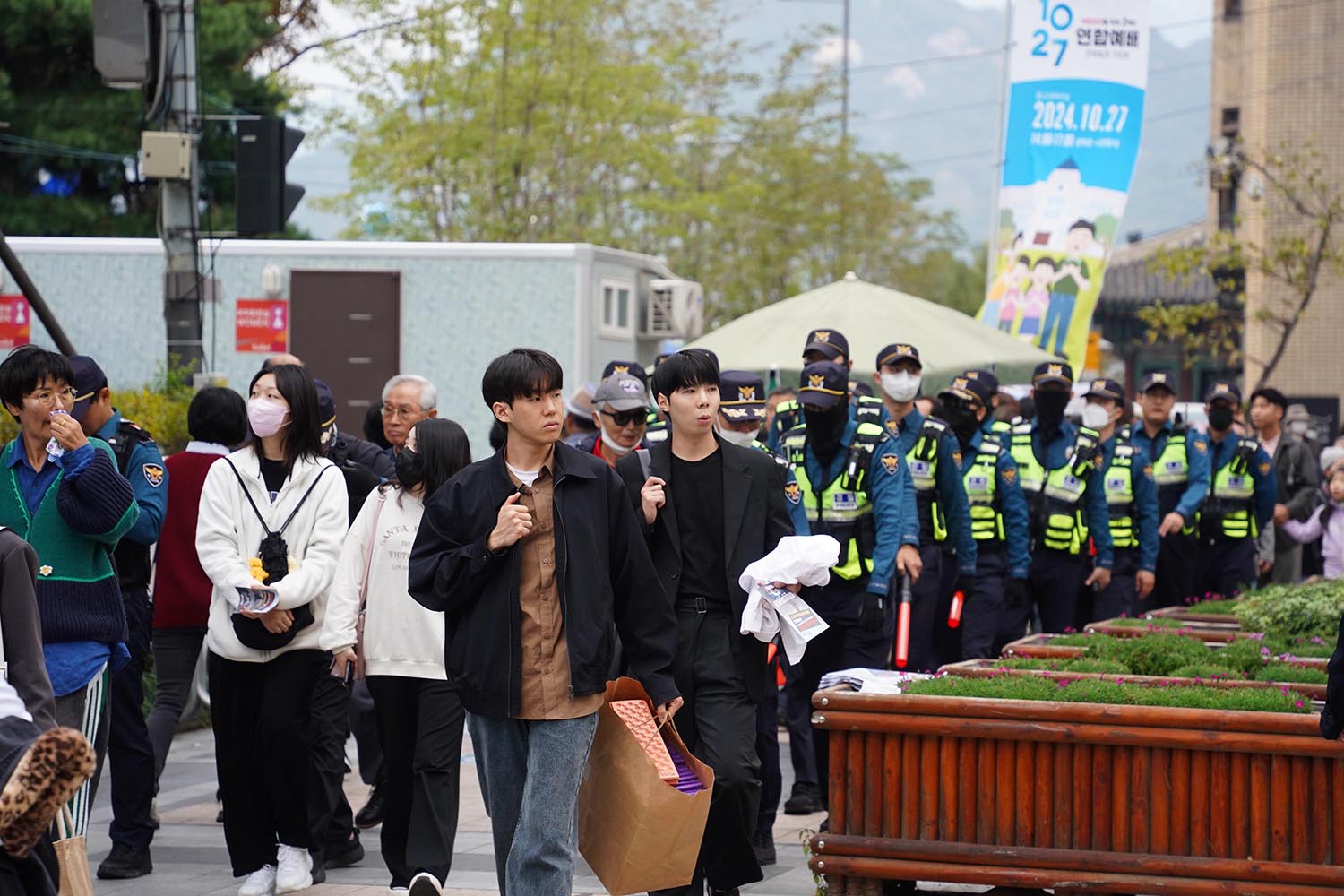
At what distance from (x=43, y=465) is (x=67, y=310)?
10598 millimetres

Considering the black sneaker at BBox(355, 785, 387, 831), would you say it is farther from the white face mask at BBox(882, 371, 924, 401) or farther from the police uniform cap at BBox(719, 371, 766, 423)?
the white face mask at BBox(882, 371, 924, 401)

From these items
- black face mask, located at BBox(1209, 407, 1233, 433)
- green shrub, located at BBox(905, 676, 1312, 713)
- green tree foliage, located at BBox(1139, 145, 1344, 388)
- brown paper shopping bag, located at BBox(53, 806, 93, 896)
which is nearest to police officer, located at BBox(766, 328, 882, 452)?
green shrub, located at BBox(905, 676, 1312, 713)

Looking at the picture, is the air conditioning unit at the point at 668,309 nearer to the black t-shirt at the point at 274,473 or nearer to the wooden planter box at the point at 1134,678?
the black t-shirt at the point at 274,473

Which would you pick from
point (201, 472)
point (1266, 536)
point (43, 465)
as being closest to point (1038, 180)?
point (1266, 536)

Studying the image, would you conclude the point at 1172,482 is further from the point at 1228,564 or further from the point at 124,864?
the point at 124,864

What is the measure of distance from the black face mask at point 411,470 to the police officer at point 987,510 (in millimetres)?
4710

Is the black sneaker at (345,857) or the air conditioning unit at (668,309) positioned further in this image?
the air conditioning unit at (668,309)

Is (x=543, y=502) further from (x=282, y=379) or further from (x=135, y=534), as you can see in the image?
(x=135, y=534)

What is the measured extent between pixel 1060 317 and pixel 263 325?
822 cm

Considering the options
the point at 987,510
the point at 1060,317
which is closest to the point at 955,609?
the point at 987,510

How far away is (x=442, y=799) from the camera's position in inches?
289

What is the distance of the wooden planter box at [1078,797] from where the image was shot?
630cm

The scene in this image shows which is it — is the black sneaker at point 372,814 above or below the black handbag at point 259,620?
below

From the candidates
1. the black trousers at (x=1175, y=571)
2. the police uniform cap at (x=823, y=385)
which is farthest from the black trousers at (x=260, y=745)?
the black trousers at (x=1175, y=571)
